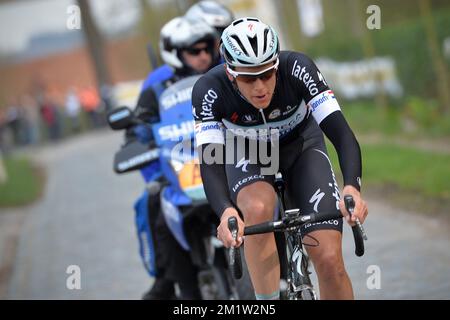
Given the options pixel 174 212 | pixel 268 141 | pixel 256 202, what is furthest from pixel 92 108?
pixel 256 202

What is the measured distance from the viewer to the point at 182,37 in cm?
779

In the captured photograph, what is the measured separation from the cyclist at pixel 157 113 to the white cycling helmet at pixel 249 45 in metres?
2.34

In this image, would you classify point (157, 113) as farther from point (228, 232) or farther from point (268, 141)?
point (228, 232)

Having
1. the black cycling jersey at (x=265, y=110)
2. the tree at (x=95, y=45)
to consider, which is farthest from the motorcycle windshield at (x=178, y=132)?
the tree at (x=95, y=45)

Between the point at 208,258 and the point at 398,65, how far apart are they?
37.3 feet

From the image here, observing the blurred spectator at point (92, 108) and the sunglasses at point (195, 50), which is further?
the blurred spectator at point (92, 108)

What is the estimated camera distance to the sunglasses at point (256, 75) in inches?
206

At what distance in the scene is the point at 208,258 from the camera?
7.16 m

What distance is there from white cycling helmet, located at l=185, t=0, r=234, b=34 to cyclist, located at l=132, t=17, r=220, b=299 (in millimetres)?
127

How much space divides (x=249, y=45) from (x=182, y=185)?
1.98 m

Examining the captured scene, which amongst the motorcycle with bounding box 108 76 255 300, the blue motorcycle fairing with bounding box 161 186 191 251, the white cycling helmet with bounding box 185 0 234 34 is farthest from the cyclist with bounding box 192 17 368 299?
the white cycling helmet with bounding box 185 0 234 34

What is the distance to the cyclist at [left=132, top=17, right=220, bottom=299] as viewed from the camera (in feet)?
24.5

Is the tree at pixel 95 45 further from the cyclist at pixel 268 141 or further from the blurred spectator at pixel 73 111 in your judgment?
the cyclist at pixel 268 141

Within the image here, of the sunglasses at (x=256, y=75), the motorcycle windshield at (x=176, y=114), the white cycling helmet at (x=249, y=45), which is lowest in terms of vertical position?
the motorcycle windshield at (x=176, y=114)
